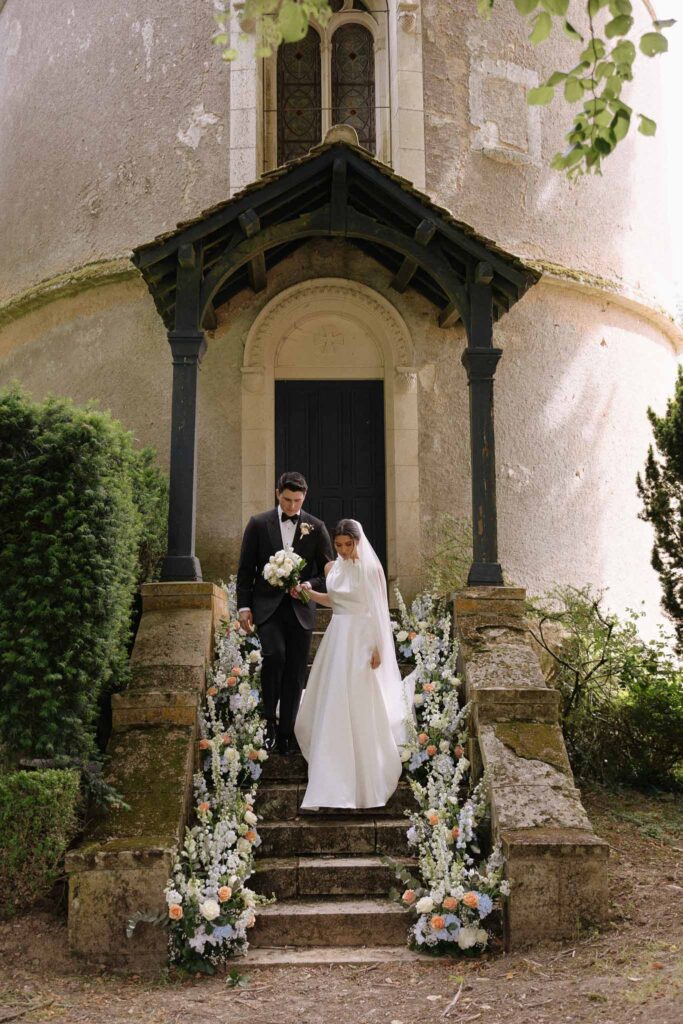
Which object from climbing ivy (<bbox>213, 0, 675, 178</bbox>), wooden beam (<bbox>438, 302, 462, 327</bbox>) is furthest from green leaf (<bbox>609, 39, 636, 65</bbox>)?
wooden beam (<bbox>438, 302, 462, 327</bbox>)

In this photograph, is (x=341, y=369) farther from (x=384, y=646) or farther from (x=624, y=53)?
(x=624, y=53)

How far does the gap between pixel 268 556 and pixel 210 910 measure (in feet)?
7.94

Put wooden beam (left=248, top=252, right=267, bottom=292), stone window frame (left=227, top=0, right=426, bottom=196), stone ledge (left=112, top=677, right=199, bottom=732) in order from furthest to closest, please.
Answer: stone window frame (left=227, top=0, right=426, bottom=196)
wooden beam (left=248, top=252, right=267, bottom=292)
stone ledge (left=112, top=677, right=199, bottom=732)

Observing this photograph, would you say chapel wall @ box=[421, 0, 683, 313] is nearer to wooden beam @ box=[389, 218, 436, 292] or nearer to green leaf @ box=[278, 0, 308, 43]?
wooden beam @ box=[389, 218, 436, 292]

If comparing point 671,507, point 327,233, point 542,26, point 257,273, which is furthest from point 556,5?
point 257,273

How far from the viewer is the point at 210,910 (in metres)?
4.73

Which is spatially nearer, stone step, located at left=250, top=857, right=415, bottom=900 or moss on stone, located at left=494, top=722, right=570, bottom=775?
stone step, located at left=250, top=857, right=415, bottom=900

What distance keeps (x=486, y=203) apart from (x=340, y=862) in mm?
6908

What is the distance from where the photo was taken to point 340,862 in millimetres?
5520

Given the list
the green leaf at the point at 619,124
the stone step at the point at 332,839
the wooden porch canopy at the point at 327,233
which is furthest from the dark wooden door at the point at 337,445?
the green leaf at the point at 619,124

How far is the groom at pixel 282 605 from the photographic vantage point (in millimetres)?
6309

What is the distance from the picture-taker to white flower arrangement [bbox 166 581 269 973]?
4812mm

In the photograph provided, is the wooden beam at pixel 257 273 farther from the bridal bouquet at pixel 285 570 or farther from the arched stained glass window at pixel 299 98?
the bridal bouquet at pixel 285 570

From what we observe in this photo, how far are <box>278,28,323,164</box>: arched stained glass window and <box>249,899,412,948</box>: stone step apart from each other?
7.71 metres
